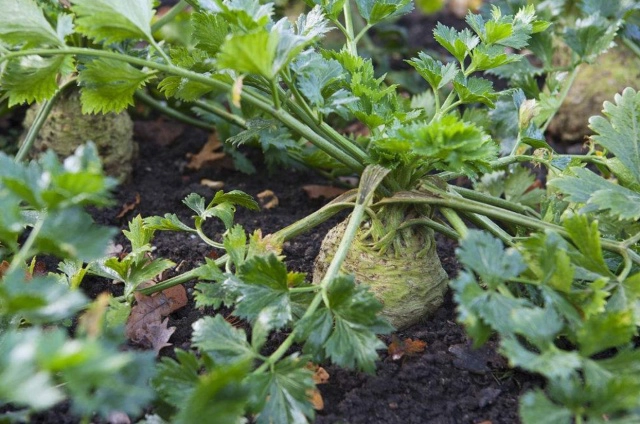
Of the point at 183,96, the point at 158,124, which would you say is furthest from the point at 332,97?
the point at 158,124

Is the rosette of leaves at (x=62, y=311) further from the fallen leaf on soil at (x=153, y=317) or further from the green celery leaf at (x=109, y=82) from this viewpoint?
the fallen leaf on soil at (x=153, y=317)

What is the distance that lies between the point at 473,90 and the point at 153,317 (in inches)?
34.3

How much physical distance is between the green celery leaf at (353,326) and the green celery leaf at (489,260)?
0.61 ft

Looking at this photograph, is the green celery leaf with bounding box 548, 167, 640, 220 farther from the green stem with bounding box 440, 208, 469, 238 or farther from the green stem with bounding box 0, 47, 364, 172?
the green stem with bounding box 0, 47, 364, 172

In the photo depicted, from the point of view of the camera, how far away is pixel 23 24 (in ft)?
4.37

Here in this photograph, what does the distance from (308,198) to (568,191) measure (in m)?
0.98

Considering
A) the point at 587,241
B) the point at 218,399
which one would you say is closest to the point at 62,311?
the point at 218,399

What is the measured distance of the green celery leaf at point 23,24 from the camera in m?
1.33

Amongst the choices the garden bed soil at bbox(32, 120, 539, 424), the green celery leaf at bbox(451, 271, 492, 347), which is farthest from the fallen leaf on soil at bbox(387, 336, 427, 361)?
the green celery leaf at bbox(451, 271, 492, 347)

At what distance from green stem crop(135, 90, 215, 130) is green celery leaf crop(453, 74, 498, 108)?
1050mm

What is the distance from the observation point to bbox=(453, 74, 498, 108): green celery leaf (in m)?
1.56

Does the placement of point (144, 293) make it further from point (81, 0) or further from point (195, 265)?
point (81, 0)

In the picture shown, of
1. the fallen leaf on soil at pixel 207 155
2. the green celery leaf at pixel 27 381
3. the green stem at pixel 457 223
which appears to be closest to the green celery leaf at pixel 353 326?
the green stem at pixel 457 223

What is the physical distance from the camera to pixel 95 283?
5.82ft
